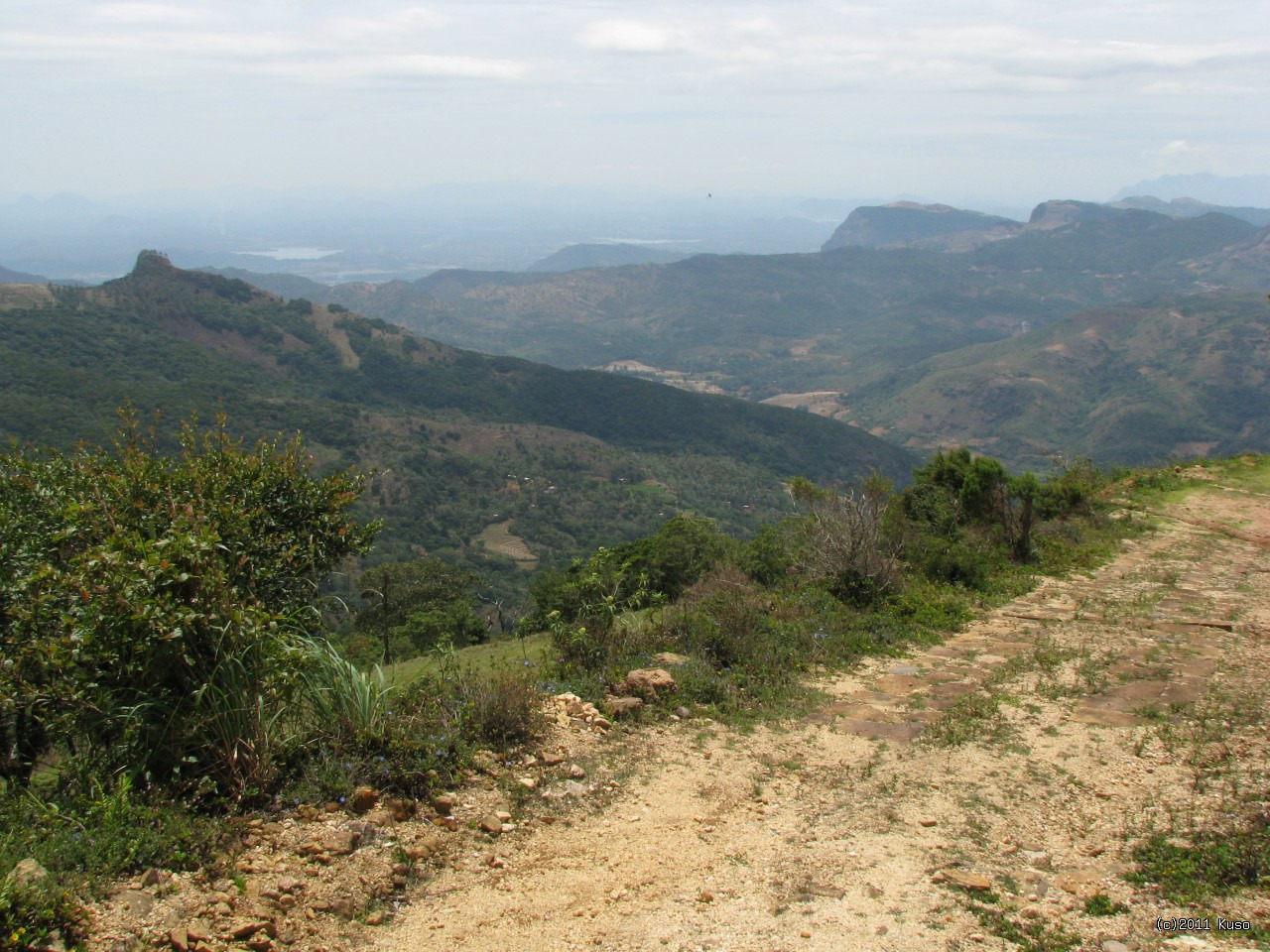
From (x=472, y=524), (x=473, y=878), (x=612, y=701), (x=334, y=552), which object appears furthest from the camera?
(x=472, y=524)

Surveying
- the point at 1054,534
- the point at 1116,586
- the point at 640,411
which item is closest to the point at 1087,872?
the point at 1116,586

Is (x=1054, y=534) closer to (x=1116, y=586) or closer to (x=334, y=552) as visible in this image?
(x=1116, y=586)

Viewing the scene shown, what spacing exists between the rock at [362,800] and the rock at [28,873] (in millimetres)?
1429

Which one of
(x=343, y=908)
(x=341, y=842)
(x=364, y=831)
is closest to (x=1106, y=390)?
(x=364, y=831)

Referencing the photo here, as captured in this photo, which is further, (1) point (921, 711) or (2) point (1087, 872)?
(1) point (921, 711)

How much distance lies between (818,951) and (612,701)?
304 centimetres

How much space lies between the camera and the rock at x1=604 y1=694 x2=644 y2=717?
646 cm

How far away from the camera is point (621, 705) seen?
21.3 ft

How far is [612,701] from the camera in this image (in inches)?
258

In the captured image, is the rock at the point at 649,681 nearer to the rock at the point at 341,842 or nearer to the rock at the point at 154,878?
the rock at the point at 341,842

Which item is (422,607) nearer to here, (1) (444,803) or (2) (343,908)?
(1) (444,803)

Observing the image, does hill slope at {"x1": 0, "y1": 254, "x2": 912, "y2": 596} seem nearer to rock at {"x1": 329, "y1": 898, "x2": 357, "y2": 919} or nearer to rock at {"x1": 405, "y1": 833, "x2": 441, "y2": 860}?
rock at {"x1": 405, "y1": 833, "x2": 441, "y2": 860}

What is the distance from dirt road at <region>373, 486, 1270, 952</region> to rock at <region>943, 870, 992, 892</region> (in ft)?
0.04

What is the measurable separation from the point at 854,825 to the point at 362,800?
9.78 feet
